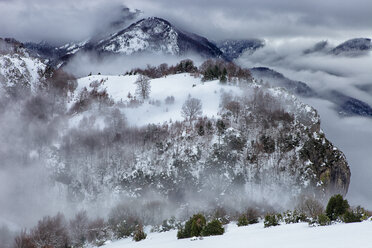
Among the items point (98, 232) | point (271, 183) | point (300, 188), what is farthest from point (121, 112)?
point (300, 188)

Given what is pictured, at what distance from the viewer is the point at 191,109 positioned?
329 ft

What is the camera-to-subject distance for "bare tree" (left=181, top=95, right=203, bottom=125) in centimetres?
9941

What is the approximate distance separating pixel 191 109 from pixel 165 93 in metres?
19.5

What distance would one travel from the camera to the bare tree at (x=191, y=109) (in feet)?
326

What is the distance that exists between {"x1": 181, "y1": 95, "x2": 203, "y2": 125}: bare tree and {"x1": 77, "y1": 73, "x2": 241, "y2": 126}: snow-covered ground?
1.99 meters

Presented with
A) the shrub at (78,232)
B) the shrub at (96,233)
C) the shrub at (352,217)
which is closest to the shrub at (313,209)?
the shrub at (352,217)

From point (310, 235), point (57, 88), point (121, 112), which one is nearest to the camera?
point (310, 235)

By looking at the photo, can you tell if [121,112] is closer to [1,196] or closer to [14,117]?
[14,117]

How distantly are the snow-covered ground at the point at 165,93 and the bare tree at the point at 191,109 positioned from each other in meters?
1.99

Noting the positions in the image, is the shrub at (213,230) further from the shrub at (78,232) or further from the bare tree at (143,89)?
the bare tree at (143,89)

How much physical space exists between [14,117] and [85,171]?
40224 millimetres

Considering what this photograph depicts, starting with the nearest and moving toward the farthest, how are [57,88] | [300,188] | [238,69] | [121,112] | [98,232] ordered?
[98,232] → [300,188] → [121,112] → [57,88] → [238,69]

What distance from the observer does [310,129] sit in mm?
96750

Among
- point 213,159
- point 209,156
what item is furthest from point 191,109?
point 213,159
